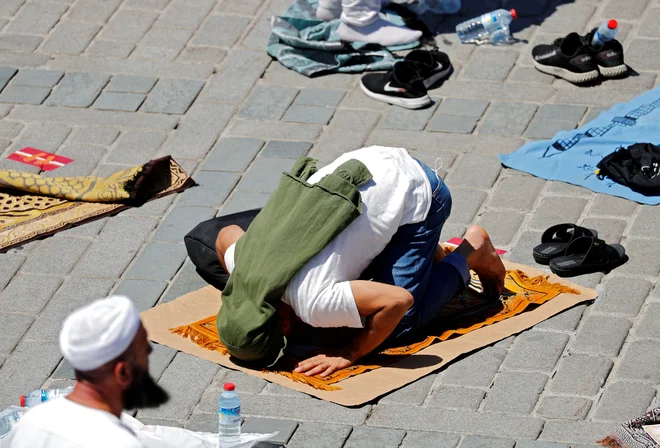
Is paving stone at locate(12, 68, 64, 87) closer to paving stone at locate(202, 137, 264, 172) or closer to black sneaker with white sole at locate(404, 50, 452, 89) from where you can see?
paving stone at locate(202, 137, 264, 172)

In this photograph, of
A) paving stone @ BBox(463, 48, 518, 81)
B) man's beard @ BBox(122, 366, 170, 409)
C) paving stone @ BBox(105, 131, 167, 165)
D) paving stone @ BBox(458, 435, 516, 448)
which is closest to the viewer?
man's beard @ BBox(122, 366, 170, 409)

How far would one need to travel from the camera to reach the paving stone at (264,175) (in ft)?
22.7

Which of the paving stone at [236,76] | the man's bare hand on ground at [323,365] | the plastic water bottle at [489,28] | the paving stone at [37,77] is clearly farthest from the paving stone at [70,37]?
the man's bare hand on ground at [323,365]

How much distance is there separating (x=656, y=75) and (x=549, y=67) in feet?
2.35

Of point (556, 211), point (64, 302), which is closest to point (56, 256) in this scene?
point (64, 302)

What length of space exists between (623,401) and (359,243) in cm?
132

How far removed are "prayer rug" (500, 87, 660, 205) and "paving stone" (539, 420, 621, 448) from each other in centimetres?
204

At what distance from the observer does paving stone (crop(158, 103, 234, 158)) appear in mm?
7379

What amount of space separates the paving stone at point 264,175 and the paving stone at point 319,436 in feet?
7.05

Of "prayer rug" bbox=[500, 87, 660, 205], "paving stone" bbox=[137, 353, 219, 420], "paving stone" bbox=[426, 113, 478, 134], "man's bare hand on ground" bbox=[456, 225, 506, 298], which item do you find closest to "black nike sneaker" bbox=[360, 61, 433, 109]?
"paving stone" bbox=[426, 113, 478, 134]

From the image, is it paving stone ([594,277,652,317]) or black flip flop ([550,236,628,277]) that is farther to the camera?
black flip flop ([550,236,628,277])

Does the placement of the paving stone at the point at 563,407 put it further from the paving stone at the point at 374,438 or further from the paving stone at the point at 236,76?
the paving stone at the point at 236,76

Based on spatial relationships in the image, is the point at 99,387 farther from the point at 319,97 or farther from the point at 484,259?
the point at 319,97

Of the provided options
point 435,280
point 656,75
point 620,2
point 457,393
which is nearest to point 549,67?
point 656,75
